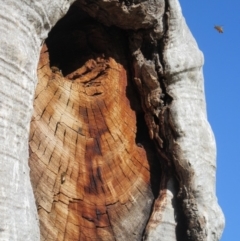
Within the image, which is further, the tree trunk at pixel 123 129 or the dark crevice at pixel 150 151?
the dark crevice at pixel 150 151

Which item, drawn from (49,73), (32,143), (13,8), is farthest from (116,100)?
(13,8)

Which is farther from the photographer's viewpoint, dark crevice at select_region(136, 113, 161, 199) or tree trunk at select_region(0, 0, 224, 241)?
dark crevice at select_region(136, 113, 161, 199)

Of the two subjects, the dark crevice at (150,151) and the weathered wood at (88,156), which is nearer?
the weathered wood at (88,156)

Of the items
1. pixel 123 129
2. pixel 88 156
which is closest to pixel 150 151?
pixel 123 129

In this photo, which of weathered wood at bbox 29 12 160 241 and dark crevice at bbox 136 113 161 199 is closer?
weathered wood at bbox 29 12 160 241

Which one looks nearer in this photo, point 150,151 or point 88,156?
point 88,156

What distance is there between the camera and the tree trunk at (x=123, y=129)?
211 centimetres

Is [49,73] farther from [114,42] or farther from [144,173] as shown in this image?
[144,173]

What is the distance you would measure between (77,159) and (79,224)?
20cm

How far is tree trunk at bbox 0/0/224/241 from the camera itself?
2.11 m

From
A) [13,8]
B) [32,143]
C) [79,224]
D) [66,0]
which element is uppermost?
[66,0]

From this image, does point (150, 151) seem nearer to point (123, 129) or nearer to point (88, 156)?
point (123, 129)

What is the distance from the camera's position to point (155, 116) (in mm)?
2412

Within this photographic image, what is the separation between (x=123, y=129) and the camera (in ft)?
7.77
